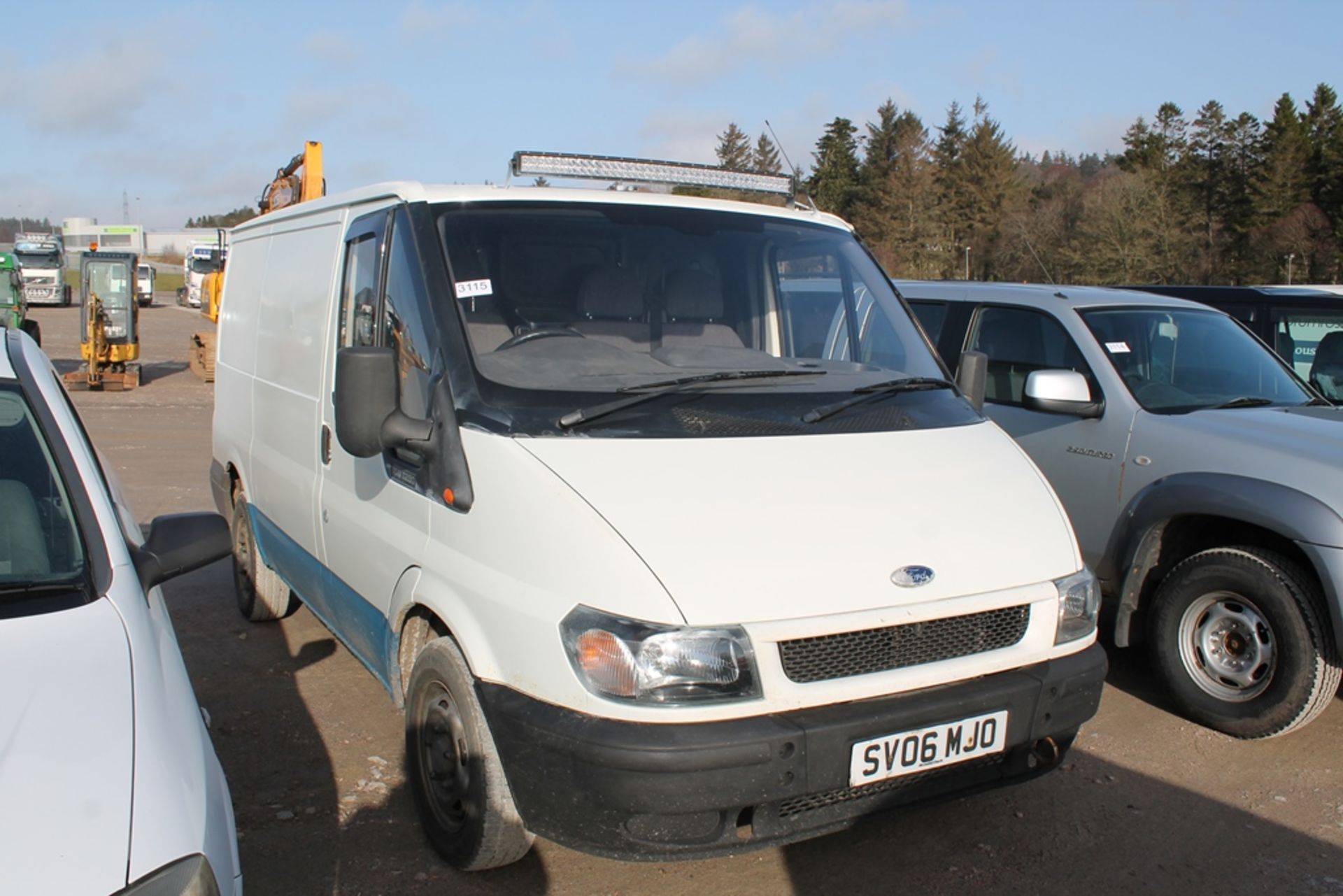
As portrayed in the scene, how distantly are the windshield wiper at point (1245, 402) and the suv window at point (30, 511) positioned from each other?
4.96 m

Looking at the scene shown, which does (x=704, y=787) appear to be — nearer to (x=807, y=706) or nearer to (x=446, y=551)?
(x=807, y=706)

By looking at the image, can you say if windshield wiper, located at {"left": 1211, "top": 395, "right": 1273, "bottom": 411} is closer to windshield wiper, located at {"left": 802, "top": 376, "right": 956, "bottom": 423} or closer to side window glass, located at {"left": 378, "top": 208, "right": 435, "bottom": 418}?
windshield wiper, located at {"left": 802, "top": 376, "right": 956, "bottom": 423}

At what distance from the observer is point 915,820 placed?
386 centimetres

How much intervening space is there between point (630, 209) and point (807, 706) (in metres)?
2.09

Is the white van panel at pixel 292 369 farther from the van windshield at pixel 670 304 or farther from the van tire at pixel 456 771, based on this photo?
the van tire at pixel 456 771

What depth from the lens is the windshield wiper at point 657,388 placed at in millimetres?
3221

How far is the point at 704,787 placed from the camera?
2.77 m

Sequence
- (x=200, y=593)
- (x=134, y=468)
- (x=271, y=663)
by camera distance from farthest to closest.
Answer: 1. (x=134, y=468)
2. (x=200, y=593)
3. (x=271, y=663)

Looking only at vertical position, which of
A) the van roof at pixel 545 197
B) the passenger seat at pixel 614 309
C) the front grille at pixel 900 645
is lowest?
the front grille at pixel 900 645

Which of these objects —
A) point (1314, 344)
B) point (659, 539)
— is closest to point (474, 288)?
point (659, 539)

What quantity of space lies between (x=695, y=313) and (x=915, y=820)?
6.74 feet

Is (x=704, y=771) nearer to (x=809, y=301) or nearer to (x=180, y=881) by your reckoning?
(x=180, y=881)

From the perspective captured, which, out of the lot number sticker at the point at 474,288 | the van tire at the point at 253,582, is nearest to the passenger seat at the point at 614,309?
the lot number sticker at the point at 474,288

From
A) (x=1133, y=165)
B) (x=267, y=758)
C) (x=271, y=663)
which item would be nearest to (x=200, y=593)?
(x=271, y=663)
